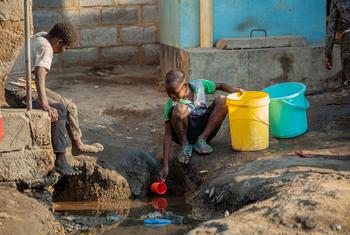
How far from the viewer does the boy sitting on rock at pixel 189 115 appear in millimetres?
6707

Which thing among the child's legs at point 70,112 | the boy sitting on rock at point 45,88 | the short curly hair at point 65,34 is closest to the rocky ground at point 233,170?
the child's legs at point 70,112

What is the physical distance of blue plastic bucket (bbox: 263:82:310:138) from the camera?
6.87 meters

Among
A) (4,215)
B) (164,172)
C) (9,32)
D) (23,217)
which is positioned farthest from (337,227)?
(9,32)

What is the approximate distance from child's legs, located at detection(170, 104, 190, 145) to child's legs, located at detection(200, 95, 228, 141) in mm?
197

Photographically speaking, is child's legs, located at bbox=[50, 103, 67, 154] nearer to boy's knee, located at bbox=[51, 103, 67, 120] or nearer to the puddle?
boy's knee, located at bbox=[51, 103, 67, 120]

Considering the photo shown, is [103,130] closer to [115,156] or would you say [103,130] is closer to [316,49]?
[115,156]

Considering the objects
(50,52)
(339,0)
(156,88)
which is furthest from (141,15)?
(50,52)

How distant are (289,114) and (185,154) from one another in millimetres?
1111

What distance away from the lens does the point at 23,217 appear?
5188mm

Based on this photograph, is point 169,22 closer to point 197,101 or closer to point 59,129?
point 197,101

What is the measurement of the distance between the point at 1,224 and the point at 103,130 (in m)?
3.17

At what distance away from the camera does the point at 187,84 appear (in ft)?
22.6

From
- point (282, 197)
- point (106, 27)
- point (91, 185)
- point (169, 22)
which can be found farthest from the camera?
point (106, 27)

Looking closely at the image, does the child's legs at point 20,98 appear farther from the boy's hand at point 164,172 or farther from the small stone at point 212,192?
the small stone at point 212,192
